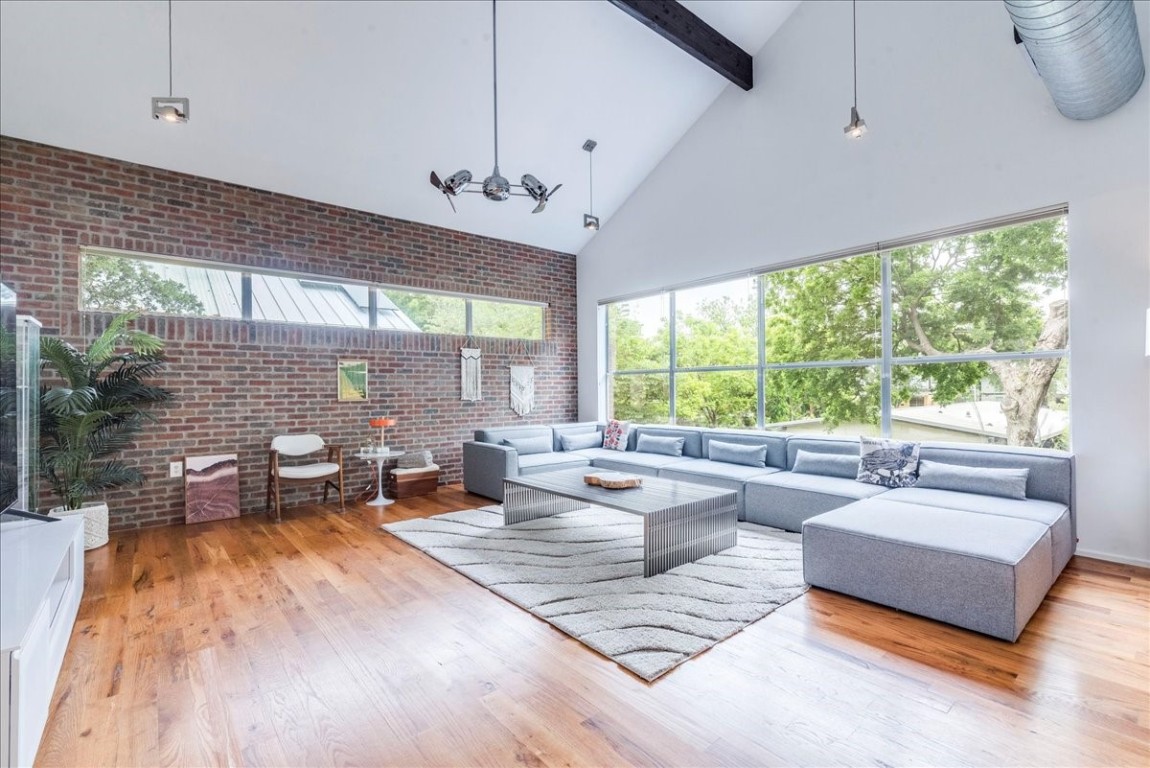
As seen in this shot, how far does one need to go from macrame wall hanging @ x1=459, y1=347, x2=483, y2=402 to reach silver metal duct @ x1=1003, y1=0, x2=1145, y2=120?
5.14 metres

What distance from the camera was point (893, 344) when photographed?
A: 4367 mm

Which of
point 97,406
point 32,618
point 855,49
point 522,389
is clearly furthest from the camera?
point 522,389

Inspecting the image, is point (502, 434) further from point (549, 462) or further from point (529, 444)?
point (549, 462)

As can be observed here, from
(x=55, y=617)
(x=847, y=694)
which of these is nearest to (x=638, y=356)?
(x=847, y=694)

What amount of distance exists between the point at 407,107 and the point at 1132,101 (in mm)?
5103

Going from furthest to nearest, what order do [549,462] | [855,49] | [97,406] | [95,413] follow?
[549,462]
[855,49]
[97,406]
[95,413]

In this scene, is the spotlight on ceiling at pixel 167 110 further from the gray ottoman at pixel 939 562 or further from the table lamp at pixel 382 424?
the gray ottoman at pixel 939 562

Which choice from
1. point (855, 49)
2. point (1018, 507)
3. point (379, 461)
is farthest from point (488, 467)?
point (855, 49)

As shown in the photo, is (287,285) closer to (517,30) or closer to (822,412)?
(517,30)

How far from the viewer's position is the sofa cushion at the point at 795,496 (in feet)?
12.1

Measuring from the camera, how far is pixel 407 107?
A: 4.52m

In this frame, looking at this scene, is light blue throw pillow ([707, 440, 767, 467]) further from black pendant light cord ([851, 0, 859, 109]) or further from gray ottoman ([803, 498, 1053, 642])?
black pendant light cord ([851, 0, 859, 109])

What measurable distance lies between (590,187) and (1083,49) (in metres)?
4.26

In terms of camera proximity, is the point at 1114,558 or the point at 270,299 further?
the point at 270,299
